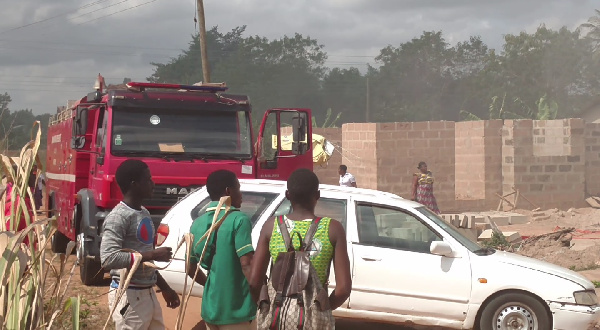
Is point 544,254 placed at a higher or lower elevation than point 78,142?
lower

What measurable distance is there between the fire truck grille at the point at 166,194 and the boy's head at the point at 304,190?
662 cm

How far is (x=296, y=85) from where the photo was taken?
6775cm

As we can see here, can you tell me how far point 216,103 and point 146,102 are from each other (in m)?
0.89

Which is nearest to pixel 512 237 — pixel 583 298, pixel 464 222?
pixel 464 222

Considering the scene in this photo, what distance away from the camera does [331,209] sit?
26.8 feet

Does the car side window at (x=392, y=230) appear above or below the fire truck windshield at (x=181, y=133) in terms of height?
below

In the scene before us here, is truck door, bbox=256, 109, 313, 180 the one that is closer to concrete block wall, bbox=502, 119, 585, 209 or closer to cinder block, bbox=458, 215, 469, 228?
cinder block, bbox=458, 215, 469, 228

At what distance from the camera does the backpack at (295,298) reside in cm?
397

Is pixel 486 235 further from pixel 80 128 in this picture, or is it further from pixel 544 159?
pixel 544 159

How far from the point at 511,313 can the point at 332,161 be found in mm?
17578

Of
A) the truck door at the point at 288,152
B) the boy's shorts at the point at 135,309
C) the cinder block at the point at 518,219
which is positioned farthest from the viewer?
the cinder block at the point at 518,219

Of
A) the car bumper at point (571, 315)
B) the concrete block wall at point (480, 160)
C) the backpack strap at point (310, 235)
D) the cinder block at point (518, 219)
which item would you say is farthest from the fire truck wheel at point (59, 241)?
the concrete block wall at point (480, 160)

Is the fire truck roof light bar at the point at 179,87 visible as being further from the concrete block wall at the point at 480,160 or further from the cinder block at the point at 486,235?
the concrete block wall at the point at 480,160

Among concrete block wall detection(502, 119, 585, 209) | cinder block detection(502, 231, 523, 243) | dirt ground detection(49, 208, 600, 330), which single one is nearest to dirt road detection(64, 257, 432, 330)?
dirt ground detection(49, 208, 600, 330)
